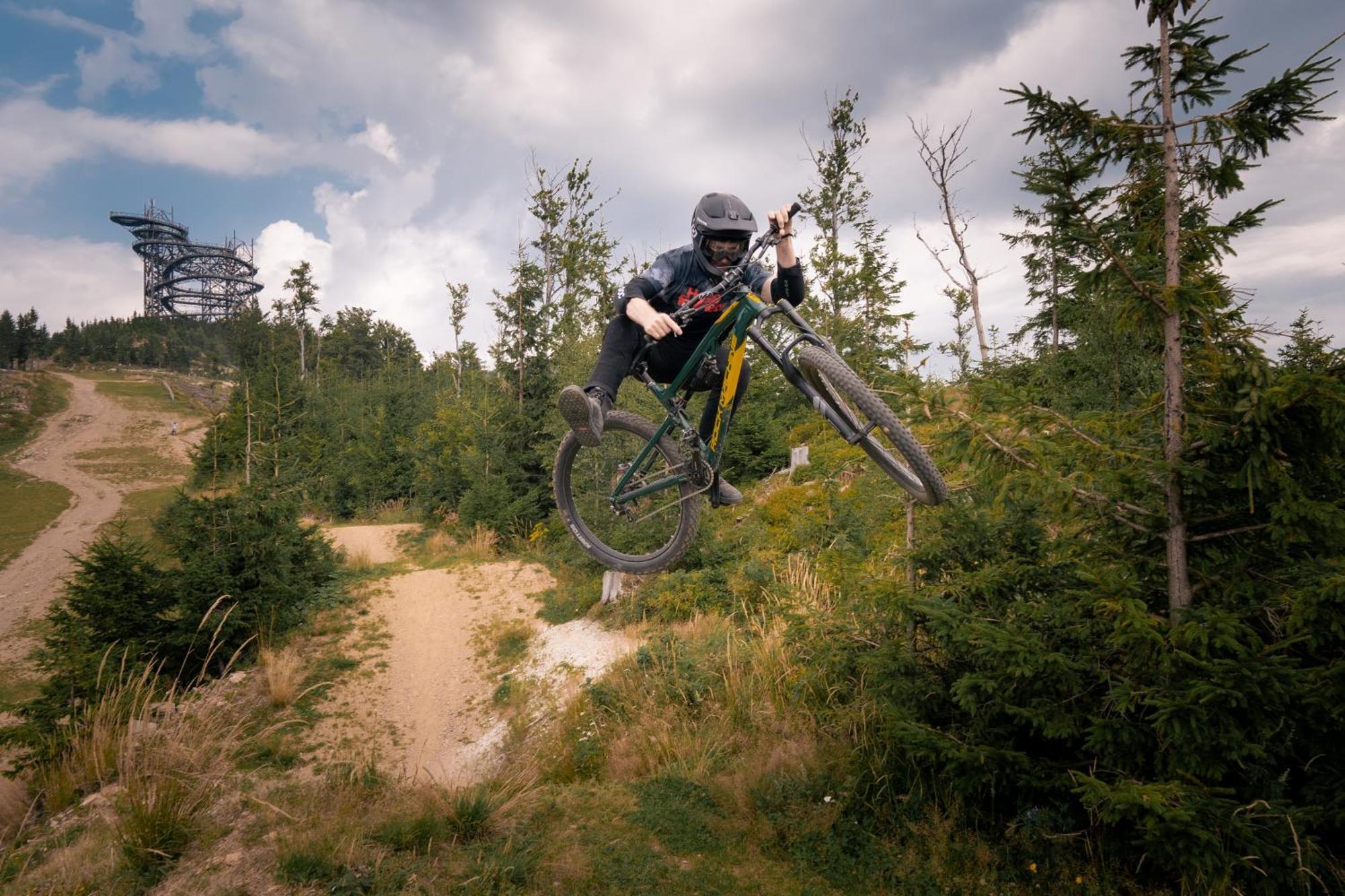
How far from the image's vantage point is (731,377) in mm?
3979

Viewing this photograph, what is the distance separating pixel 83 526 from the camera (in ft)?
83.1

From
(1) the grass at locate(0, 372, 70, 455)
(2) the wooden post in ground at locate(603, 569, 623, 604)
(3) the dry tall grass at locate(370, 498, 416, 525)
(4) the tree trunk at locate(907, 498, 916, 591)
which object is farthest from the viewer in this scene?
(1) the grass at locate(0, 372, 70, 455)

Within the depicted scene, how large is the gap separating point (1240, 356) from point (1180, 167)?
1.27 meters

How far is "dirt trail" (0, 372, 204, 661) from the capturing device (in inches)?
720

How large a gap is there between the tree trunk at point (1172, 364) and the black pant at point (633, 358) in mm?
2625

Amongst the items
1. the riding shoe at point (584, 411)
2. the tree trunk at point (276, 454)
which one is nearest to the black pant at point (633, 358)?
the riding shoe at point (584, 411)

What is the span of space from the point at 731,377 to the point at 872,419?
3.45ft

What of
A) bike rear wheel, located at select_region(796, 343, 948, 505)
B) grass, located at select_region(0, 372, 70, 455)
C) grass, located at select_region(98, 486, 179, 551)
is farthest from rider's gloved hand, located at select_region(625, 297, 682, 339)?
grass, located at select_region(0, 372, 70, 455)

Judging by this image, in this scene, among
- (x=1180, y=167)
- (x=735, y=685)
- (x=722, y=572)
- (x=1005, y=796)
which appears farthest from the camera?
(x=722, y=572)

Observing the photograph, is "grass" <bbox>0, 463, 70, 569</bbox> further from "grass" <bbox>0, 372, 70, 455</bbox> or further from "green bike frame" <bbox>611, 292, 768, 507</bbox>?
"green bike frame" <bbox>611, 292, 768, 507</bbox>

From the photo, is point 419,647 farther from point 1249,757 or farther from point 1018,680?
point 1249,757

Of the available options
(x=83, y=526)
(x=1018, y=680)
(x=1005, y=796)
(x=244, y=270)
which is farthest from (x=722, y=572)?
(x=244, y=270)

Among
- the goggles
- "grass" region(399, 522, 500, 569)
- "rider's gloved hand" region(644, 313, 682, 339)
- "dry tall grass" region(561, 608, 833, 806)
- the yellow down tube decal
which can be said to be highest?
the goggles

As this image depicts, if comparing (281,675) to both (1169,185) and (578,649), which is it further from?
(1169,185)
